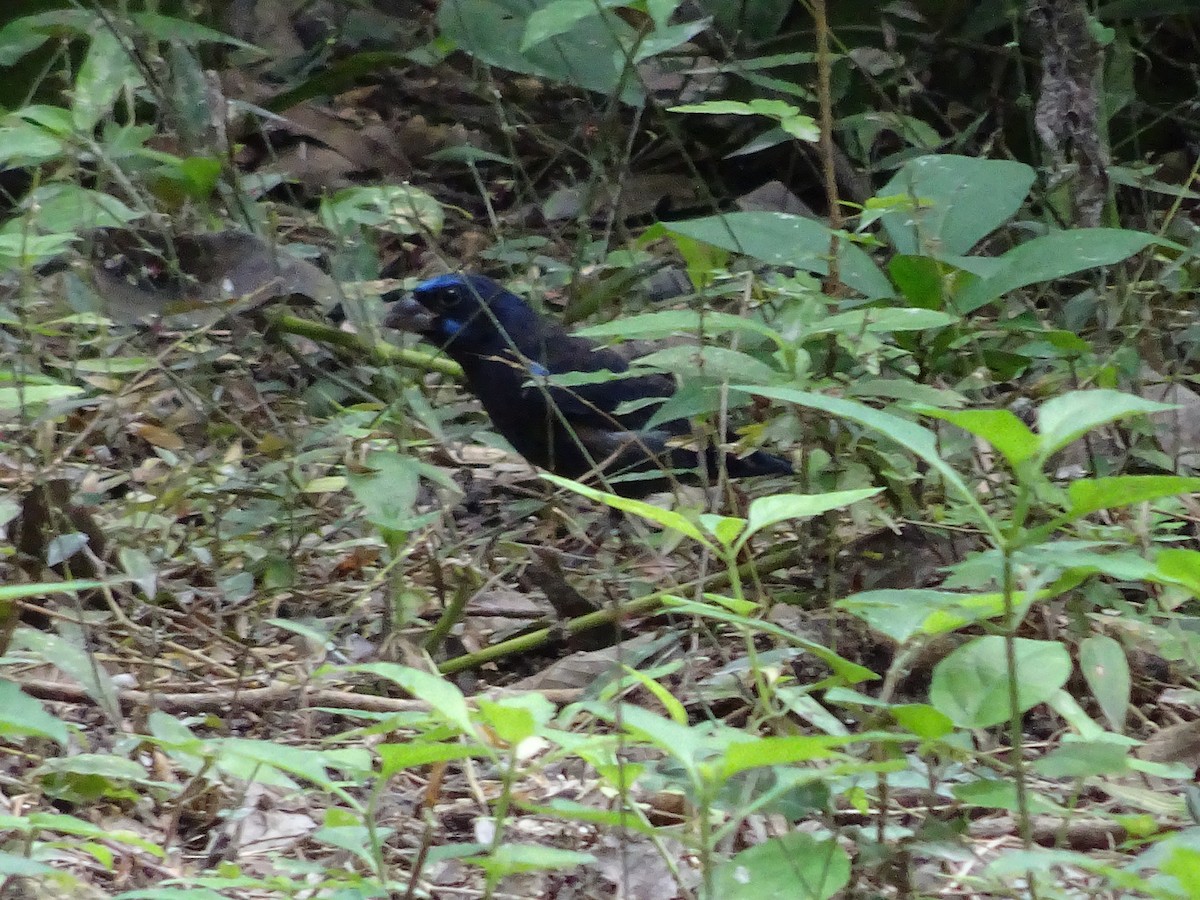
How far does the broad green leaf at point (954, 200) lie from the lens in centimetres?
244

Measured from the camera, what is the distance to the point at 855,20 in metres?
5.02

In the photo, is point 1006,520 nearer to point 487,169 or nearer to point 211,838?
point 211,838

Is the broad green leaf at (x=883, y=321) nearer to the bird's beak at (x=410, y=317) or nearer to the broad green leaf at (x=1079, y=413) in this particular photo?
the broad green leaf at (x=1079, y=413)

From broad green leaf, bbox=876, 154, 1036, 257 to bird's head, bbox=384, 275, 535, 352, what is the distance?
1.47 metres

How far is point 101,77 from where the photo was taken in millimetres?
3605

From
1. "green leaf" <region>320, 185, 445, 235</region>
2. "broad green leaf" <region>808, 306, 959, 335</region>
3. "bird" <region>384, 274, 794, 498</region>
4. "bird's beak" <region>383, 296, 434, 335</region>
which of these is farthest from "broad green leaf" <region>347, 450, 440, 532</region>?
"bird's beak" <region>383, 296, 434, 335</region>

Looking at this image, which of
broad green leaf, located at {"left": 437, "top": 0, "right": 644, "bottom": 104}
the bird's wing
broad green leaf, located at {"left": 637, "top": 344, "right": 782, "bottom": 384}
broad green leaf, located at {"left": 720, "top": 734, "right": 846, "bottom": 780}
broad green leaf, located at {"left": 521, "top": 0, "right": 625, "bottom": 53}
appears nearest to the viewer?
broad green leaf, located at {"left": 720, "top": 734, "right": 846, "bottom": 780}

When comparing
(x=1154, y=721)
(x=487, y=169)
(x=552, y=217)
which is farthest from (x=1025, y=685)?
(x=487, y=169)

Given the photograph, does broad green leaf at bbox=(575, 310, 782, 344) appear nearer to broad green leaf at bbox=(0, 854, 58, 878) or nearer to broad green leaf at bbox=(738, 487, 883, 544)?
broad green leaf at bbox=(738, 487, 883, 544)

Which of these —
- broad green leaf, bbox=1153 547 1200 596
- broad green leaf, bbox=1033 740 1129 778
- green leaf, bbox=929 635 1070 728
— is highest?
broad green leaf, bbox=1153 547 1200 596

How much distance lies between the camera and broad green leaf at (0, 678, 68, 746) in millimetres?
1367

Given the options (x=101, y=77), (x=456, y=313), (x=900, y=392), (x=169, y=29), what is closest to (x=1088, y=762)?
(x=900, y=392)

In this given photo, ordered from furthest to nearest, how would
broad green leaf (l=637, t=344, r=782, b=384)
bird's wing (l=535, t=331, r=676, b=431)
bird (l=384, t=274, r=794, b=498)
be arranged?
bird's wing (l=535, t=331, r=676, b=431) → bird (l=384, t=274, r=794, b=498) → broad green leaf (l=637, t=344, r=782, b=384)

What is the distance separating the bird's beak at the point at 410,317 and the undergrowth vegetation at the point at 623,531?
0.13m
